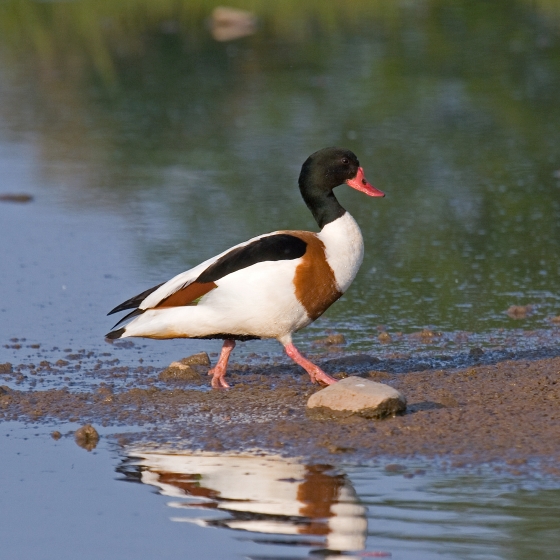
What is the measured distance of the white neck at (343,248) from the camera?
6.60 m

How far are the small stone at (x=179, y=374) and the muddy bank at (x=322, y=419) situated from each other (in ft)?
0.11

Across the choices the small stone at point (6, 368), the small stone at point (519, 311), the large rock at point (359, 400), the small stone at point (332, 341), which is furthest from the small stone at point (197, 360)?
the small stone at point (519, 311)

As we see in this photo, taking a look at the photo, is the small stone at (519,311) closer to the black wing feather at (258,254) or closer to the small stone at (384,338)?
the small stone at (384,338)

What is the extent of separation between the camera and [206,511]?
472 cm

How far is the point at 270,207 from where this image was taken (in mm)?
10602

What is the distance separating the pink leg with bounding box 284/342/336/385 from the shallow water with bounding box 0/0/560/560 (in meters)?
0.67

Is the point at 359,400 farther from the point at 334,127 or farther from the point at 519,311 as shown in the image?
the point at 334,127

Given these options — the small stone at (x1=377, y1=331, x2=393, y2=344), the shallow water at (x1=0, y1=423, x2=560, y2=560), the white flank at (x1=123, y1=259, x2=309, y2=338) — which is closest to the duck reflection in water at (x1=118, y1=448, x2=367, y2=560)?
the shallow water at (x1=0, y1=423, x2=560, y2=560)

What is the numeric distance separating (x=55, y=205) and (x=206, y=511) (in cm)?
675

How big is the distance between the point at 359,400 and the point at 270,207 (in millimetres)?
4967

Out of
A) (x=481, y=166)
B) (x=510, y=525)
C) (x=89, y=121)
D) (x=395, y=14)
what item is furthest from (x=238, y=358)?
(x=395, y=14)

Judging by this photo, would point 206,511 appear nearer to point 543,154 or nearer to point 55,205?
point 55,205

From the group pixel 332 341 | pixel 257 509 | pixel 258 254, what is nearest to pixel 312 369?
pixel 258 254

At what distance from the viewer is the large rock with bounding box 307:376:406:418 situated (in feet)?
18.9
